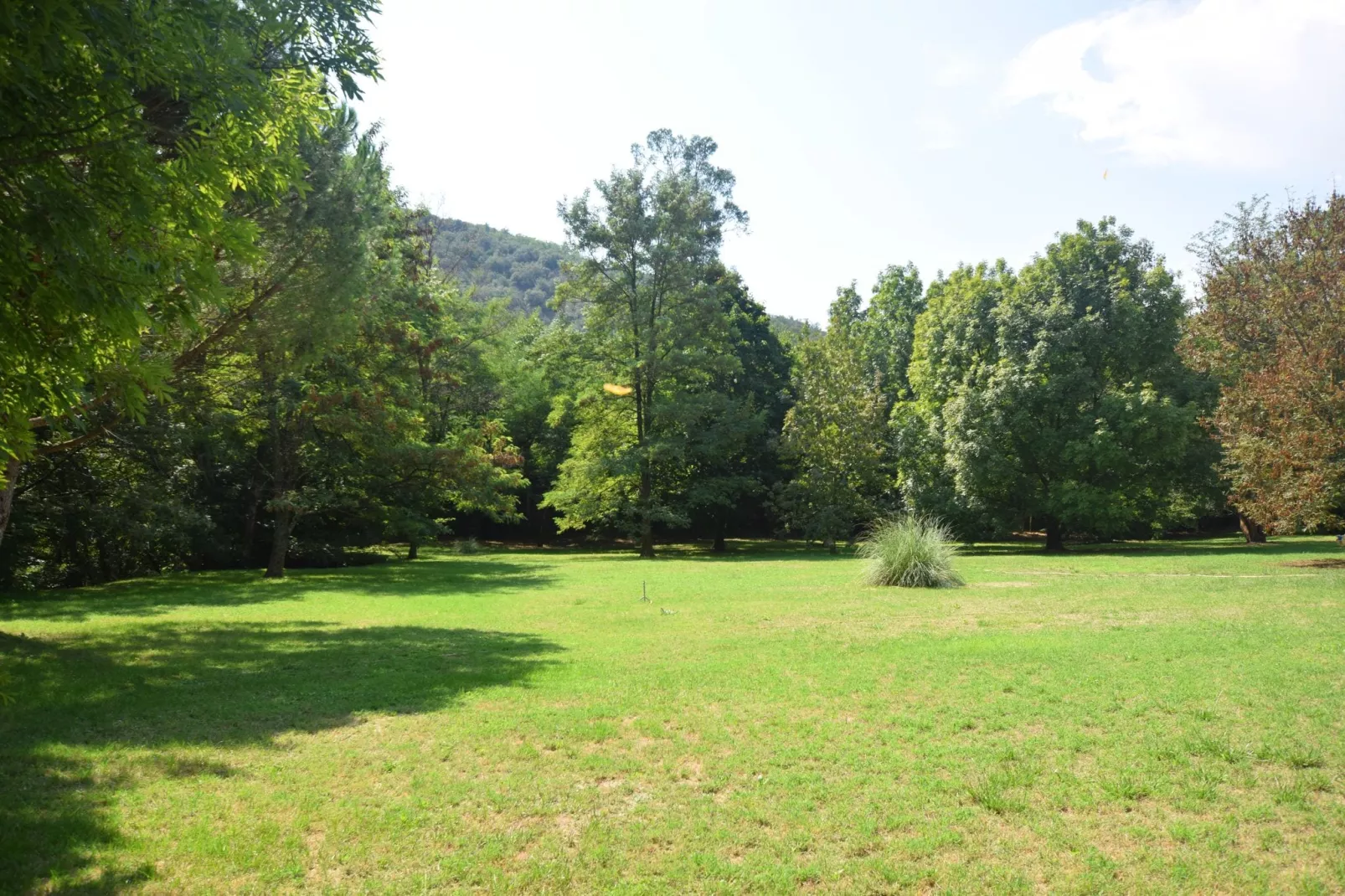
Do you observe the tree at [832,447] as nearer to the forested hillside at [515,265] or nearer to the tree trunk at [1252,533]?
the tree trunk at [1252,533]

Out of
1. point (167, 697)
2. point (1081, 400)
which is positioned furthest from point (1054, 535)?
point (167, 697)

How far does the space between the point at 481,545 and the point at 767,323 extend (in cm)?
1798

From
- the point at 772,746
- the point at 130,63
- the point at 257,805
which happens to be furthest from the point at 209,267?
the point at 772,746

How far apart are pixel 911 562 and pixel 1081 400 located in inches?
619

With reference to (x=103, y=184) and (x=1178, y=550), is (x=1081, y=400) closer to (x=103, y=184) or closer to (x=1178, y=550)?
(x=1178, y=550)

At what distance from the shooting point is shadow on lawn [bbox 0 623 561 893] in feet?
14.5

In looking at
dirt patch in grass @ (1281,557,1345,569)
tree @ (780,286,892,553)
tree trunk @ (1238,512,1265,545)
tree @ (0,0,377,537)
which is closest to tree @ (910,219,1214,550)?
tree trunk @ (1238,512,1265,545)

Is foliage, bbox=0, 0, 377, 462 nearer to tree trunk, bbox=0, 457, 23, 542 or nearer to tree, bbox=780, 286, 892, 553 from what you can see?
tree trunk, bbox=0, 457, 23, 542

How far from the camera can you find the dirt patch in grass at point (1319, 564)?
1855 centimetres

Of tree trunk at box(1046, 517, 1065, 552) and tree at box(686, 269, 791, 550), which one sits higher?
tree at box(686, 269, 791, 550)

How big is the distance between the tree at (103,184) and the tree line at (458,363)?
2 cm

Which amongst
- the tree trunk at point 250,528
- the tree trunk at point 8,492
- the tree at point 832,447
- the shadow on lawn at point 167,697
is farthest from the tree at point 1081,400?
the tree trunk at point 8,492

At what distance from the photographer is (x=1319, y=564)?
1917 cm

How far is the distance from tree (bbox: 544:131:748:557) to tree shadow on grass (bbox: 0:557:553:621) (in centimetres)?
644
